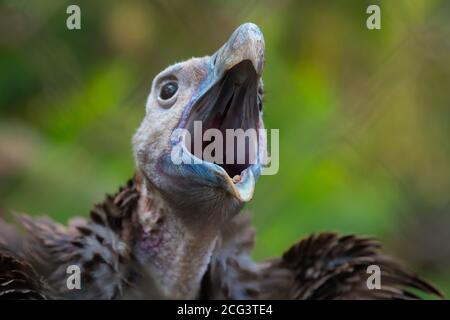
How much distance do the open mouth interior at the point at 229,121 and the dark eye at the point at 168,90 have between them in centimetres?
7

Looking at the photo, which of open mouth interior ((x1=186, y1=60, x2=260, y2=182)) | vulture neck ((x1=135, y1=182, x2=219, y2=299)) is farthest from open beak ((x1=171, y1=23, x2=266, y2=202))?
vulture neck ((x1=135, y1=182, x2=219, y2=299))

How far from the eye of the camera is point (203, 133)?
127cm

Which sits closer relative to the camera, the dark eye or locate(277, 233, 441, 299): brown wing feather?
the dark eye

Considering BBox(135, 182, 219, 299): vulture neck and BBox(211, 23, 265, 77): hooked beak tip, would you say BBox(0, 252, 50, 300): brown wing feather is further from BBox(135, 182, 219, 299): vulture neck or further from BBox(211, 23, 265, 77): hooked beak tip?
BBox(211, 23, 265, 77): hooked beak tip

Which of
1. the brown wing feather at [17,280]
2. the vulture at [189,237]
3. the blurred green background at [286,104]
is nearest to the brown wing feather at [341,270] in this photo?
the vulture at [189,237]

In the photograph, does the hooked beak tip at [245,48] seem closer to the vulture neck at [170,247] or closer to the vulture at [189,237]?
the vulture at [189,237]

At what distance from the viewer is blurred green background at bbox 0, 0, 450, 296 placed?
2.13 meters

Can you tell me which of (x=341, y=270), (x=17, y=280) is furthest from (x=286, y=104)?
(x=17, y=280)

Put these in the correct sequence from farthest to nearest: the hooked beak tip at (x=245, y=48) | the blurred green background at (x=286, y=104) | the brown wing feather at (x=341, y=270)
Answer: the blurred green background at (x=286, y=104)
the brown wing feather at (x=341, y=270)
the hooked beak tip at (x=245, y=48)

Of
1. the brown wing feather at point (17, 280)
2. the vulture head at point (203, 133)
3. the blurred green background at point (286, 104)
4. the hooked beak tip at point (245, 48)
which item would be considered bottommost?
the brown wing feather at point (17, 280)

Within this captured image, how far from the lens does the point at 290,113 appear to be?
2207mm

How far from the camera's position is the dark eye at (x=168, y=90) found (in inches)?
52.0

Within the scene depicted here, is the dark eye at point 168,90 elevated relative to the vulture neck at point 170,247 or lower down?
elevated

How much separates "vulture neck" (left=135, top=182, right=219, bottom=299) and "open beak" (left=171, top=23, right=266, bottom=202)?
0.39 ft
